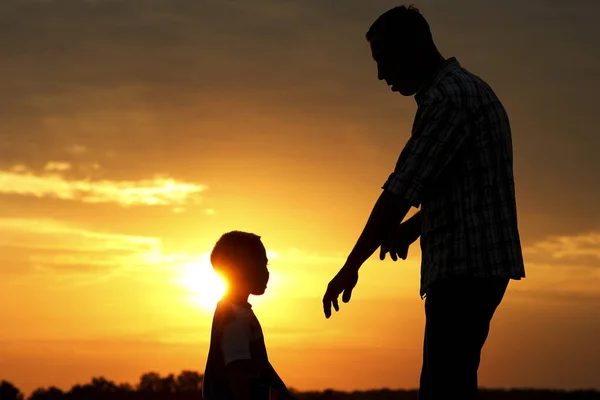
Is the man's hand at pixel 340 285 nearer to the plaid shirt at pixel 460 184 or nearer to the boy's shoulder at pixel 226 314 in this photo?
the plaid shirt at pixel 460 184

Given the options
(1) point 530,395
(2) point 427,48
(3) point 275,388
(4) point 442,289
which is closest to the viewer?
(4) point 442,289

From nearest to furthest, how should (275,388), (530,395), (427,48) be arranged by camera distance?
(427,48) < (275,388) < (530,395)

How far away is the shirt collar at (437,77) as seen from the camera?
18.7 ft

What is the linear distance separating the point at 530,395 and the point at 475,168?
11.3 metres

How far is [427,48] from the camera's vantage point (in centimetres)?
584

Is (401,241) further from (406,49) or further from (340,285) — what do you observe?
(406,49)

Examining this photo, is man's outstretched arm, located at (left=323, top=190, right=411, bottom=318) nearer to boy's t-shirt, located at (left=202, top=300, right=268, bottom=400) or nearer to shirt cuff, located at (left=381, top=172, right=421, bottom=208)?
shirt cuff, located at (left=381, top=172, right=421, bottom=208)

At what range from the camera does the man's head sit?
5.81 m

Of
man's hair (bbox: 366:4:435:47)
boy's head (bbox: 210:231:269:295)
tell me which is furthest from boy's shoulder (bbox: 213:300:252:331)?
man's hair (bbox: 366:4:435:47)

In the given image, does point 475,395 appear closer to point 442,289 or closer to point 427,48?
point 442,289

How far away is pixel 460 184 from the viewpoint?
5.45 metres

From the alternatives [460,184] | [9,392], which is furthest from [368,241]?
[9,392]

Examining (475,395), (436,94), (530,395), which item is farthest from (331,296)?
(530,395)

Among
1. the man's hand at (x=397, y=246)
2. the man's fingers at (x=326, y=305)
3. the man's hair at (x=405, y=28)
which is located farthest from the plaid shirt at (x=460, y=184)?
the man's hand at (x=397, y=246)
